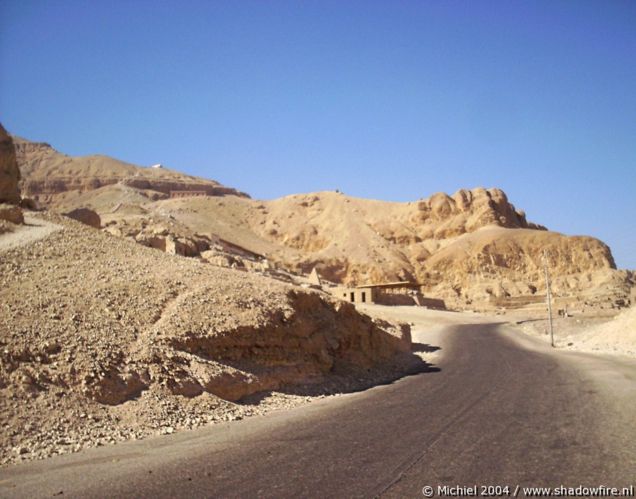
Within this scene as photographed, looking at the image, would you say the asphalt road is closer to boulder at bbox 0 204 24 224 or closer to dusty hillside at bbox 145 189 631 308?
boulder at bbox 0 204 24 224

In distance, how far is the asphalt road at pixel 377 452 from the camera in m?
6.72

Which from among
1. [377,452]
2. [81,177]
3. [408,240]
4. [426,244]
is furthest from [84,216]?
[81,177]

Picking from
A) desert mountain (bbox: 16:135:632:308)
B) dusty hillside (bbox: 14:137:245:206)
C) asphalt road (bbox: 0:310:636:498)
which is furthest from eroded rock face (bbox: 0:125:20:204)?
dusty hillside (bbox: 14:137:245:206)

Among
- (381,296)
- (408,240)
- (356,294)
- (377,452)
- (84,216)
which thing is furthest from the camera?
(408,240)

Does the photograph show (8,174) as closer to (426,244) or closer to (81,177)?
(426,244)

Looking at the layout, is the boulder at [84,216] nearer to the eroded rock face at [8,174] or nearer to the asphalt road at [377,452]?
the eroded rock face at [8,174]

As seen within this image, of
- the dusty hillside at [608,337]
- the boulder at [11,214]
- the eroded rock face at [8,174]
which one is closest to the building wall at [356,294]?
the dusty hillside at [608,337]

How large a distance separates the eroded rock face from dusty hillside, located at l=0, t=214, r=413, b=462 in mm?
3317

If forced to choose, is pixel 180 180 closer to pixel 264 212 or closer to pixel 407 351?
pixel 264 212

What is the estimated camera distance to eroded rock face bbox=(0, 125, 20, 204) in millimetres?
20973

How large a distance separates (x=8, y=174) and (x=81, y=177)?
364ft

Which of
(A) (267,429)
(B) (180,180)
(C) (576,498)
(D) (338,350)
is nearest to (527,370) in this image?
(D) (338,350)

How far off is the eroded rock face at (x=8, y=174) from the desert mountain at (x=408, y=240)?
37219mm

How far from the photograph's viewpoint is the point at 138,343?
11477mm
